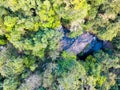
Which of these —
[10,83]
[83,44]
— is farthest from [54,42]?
[10,83]

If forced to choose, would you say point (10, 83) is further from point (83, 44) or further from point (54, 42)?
point (83, 44)

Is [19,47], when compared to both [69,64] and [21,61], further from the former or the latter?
[69,64]

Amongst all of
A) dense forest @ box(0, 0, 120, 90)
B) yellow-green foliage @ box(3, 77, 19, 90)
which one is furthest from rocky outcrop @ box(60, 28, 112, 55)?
yellow-green foliage @ box(3, 77, 19, 90)

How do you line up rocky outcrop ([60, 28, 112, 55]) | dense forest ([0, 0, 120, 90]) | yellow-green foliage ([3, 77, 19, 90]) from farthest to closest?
rocky outcrop ([60, 28, 112, 55]) < yellow-green foliage ([3, 77, 19, 90]) < dense forest ([0, 0, 120, 90])

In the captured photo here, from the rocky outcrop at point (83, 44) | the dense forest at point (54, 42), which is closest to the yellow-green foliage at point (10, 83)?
the dense forest at point (54, 42)

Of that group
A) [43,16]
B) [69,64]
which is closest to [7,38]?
[43,16]

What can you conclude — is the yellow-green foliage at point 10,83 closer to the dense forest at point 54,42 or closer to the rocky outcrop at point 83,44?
the dense forest at point 54,42

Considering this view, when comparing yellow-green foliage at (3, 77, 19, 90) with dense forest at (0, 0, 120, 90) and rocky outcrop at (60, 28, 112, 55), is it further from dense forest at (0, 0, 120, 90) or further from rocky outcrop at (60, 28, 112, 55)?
rocky outcrop at (60, 28, 112, 55)

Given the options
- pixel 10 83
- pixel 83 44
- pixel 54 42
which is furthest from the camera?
pixel 83 44
